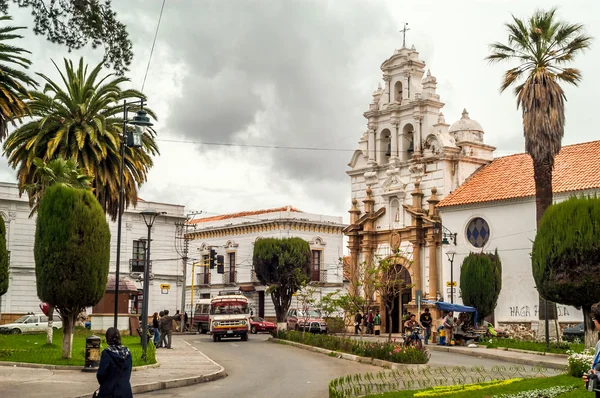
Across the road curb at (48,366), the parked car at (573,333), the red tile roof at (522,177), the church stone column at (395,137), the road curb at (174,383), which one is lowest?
the road curb at (174,383)

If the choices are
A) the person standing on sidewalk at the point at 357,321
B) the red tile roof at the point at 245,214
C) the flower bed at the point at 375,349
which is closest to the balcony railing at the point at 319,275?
the red tile roof at the point at 245,214

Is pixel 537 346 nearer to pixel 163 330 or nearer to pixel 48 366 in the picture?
pixel 163 330

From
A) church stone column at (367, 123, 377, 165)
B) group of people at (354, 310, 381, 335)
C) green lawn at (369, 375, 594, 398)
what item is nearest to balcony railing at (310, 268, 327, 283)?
church stone column at (367, 123, 377, 165)

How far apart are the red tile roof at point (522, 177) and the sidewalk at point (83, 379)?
21.7 meters

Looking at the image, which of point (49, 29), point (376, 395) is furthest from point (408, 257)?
point (49, 29)

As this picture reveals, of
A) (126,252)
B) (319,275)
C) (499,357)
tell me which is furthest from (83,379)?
(319,275)

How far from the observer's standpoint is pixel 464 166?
48.6 metres

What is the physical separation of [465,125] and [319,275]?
23958 mm

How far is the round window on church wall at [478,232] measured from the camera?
1742 inches

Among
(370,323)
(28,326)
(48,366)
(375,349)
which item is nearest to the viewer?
(48,366)

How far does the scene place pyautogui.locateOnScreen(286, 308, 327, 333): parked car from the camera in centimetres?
4903

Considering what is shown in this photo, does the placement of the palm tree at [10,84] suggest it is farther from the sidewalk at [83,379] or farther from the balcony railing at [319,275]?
the balcony railing at [319,275]

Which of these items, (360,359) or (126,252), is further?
(126,252)

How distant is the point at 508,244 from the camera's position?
141ft
